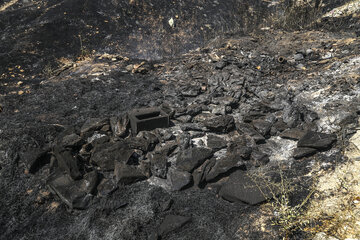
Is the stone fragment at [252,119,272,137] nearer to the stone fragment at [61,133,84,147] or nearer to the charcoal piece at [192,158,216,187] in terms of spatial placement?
the charcoal piece at [192,158,216,187]

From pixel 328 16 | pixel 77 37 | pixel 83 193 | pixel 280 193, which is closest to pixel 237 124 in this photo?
pixel 280 193

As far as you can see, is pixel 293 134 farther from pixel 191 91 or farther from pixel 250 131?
pixel 191 91

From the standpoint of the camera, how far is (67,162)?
2.87m

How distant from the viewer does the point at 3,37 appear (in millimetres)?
7371

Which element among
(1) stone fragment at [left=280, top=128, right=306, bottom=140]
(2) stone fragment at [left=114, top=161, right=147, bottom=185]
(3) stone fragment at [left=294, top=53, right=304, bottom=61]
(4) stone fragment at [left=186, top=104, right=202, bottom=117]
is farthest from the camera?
(3) stone fragment at [left=294, top=53, right=304, bottom=61]

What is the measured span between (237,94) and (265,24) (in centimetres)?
522

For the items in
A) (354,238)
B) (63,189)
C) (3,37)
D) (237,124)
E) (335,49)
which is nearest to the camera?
(354,238)

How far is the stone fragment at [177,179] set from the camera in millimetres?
2785

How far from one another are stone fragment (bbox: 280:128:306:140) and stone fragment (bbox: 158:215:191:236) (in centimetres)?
193

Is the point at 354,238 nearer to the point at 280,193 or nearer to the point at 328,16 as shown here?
the point at 280,193

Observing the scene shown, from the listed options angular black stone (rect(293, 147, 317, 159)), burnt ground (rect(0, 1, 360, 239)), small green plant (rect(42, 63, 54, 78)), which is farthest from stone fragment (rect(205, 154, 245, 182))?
small green plant (rect(42, 63, 54, 78))

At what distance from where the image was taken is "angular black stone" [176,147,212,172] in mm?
3032

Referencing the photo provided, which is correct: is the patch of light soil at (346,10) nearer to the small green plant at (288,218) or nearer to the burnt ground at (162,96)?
the burnt ground at (162,96)

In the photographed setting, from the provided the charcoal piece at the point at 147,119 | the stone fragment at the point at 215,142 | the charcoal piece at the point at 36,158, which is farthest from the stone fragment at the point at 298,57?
the charcoal piece at the point at 36,158
